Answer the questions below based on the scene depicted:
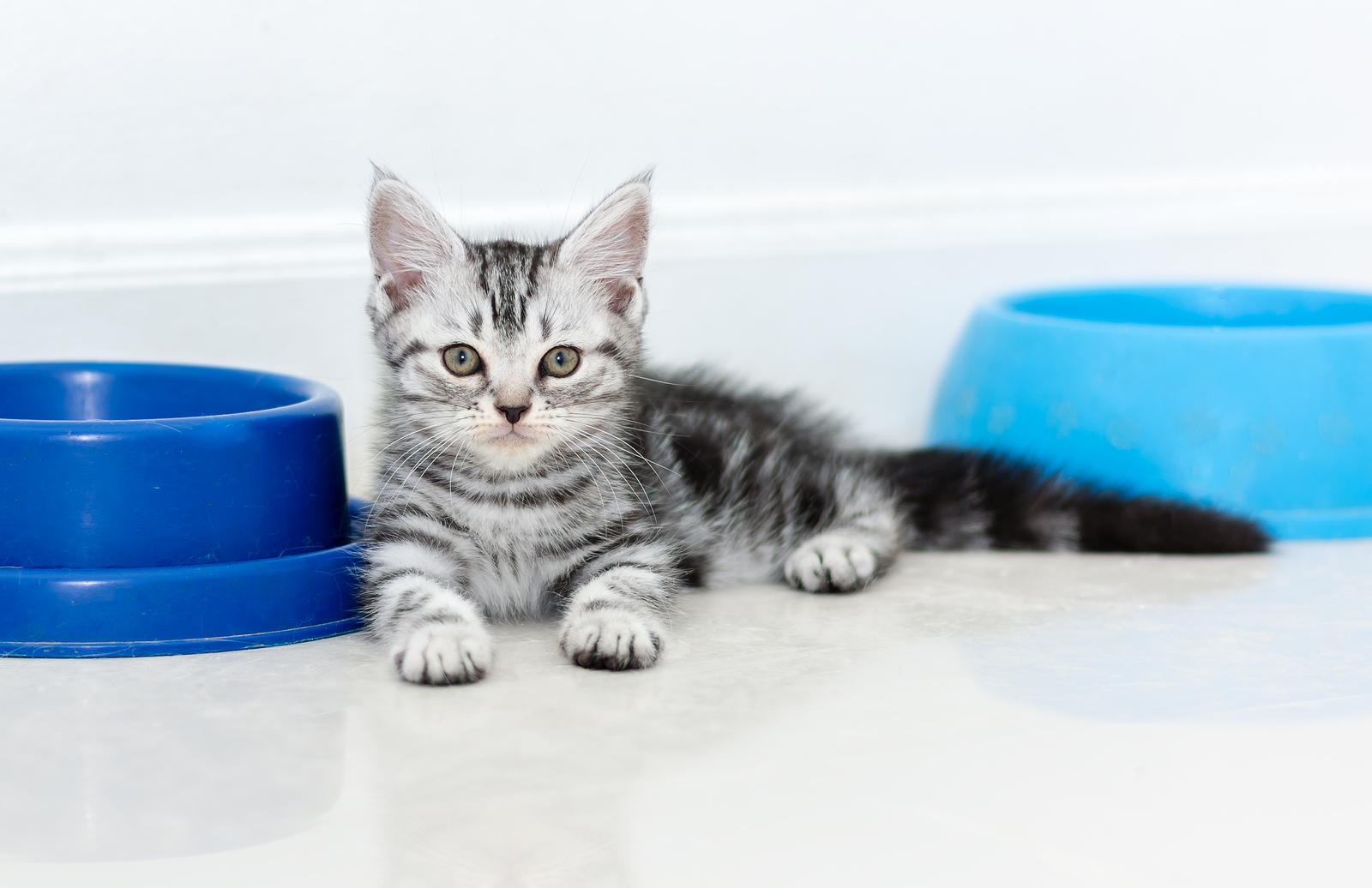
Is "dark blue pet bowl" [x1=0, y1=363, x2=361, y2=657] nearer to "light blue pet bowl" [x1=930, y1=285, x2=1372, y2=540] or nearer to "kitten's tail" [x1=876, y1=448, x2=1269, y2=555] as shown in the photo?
"kitten's tail" [x1=876, y1=448, x2=1269, y2=555]

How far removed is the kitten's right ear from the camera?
177 centimetres

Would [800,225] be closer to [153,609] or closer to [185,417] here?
[185,417]

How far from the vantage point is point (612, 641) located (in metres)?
1.63

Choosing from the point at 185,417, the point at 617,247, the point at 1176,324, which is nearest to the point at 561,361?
the point at 617,247

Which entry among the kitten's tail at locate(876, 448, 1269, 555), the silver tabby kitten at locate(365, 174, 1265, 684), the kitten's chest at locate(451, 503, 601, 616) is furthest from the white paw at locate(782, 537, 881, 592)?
the kitten's chest at locate(451, 503, 601, 616)

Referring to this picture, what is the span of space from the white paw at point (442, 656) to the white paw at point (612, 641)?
0.12 m

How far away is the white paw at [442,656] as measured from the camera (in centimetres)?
156

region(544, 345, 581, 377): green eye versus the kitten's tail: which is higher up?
region(544, 345, 581, 377): green eye

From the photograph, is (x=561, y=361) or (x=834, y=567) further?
(x=834, y=567)

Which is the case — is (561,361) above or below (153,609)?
above

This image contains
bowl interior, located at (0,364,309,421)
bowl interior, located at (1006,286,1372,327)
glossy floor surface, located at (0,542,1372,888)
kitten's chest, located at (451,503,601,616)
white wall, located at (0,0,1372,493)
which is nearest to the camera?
glossy floor surface, located at (0,542,1372,888)

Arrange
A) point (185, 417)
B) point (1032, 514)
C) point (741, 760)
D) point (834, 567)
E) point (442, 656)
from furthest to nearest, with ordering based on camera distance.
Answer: point (1032, 514) → point (834, 567) → point (185, 417) → point (442, 656) → point (741, 760)

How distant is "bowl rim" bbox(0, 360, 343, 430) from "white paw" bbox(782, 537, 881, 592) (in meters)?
Answer: 0.77

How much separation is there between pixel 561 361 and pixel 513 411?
0.13 metres
